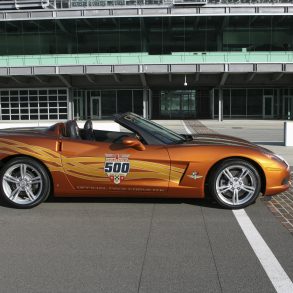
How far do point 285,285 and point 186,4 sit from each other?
35464 mm

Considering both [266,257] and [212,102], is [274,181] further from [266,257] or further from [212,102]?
[212,102]

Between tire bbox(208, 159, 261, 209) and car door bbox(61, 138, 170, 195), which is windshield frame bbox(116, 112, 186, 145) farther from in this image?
tire bbox(208, 159, 261, 209)

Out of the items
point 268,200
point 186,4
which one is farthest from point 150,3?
point 268,200

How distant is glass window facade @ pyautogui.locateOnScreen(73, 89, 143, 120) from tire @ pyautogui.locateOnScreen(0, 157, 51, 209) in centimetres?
3486

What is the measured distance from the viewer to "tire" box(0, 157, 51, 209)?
6199mm

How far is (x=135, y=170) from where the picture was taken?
607 centimetres

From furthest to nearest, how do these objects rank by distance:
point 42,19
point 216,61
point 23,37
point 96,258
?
1. point 23,37
2. point 42,19
3. point 216,61
4. point 96,258

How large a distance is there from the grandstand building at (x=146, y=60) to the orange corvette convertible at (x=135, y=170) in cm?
2936

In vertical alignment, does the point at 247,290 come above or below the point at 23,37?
below

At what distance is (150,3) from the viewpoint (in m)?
39.1

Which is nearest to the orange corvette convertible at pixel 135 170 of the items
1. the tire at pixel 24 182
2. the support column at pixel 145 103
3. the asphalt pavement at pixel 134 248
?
the tire at pixel 24 182

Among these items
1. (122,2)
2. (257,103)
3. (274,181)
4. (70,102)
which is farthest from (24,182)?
(257,103)

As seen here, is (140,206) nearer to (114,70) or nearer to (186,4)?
(114,70)

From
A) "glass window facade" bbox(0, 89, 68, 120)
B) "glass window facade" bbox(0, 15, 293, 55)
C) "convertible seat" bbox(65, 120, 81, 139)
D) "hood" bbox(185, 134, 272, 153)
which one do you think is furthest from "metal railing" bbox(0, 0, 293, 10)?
"convertible seat" bbox(65, 120, 81, 139)
